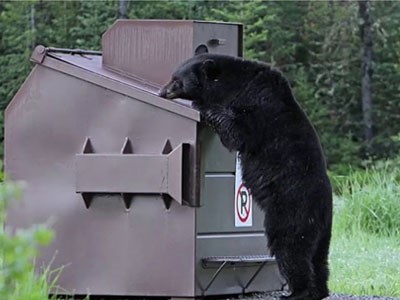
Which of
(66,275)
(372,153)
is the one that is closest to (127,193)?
(66,275)

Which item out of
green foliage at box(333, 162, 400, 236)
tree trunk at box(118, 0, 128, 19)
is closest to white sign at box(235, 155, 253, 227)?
green foliage at box(333, 162, 400, 236)

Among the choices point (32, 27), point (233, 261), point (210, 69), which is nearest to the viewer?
point (210, 69)

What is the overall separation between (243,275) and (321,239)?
0.67m

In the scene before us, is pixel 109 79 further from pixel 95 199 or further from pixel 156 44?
pixel 95 199

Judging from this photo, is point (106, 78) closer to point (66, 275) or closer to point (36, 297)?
point (66, 275)

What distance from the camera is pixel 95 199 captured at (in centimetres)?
637

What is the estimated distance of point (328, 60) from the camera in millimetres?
30766

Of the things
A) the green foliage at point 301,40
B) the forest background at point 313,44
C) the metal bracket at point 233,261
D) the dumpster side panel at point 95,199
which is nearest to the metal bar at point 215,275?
the metal bracket at point 233,261

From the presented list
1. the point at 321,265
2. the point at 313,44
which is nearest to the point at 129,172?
the point at 321,265

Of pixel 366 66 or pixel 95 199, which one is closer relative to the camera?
pixel 95 199

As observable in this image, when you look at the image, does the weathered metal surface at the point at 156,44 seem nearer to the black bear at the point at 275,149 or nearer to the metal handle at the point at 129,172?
the black bear at the point at 275,149

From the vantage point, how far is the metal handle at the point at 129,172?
6.11 metres

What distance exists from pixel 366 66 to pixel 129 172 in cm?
2430

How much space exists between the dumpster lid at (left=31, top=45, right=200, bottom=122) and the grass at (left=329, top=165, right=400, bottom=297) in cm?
212
